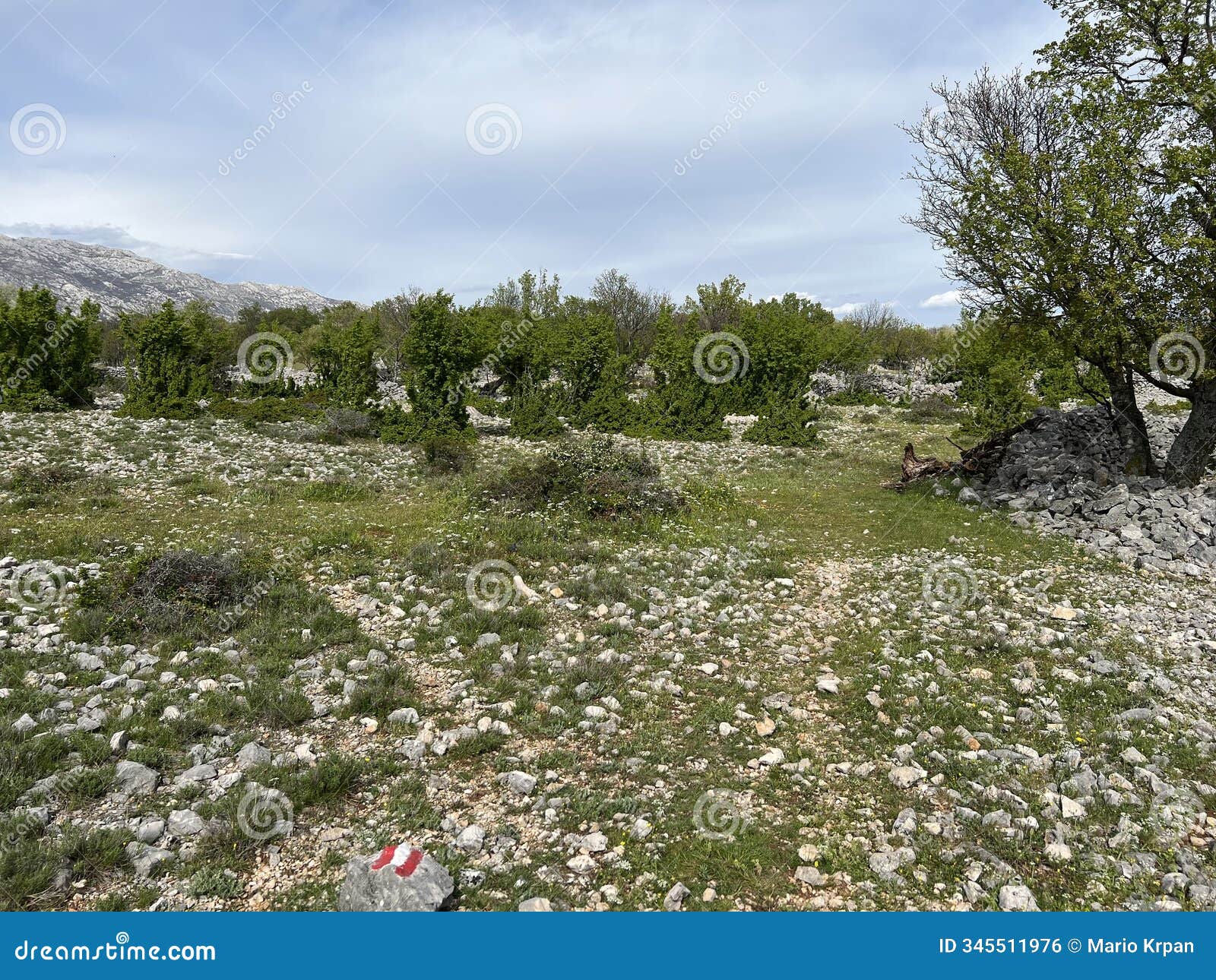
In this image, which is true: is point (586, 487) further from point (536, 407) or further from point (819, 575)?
point (536, 407)

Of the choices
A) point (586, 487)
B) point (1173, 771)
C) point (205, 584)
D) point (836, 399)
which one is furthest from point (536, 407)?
point (836, 399)

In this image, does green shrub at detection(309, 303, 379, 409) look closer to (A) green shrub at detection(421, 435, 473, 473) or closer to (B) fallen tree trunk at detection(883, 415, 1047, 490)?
(A) green shrub at detection(421, 435, 473, 473)

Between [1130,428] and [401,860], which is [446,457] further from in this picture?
[1130,428]

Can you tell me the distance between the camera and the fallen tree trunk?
1767 centimetres

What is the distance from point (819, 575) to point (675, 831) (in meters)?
7.00

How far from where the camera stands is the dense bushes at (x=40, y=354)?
86.8 ft

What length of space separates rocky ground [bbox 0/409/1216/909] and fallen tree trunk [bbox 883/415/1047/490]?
444 centimetres

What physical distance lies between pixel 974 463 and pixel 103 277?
17443cm

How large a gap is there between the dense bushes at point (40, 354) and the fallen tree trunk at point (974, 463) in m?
32.3

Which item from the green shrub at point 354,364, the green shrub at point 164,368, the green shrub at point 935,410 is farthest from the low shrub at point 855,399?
the green shrub at point 164,368

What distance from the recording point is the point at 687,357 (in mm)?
28219

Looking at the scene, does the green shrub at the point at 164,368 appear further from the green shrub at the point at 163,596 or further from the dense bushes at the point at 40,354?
the green shrub at the point at 163,596

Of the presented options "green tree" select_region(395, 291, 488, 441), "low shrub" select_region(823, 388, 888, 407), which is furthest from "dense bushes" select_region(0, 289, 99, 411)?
"low shrub" select_region(823, 388, 888, 407)

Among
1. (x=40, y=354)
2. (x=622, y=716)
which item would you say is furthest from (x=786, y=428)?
(x=40, y=354)
